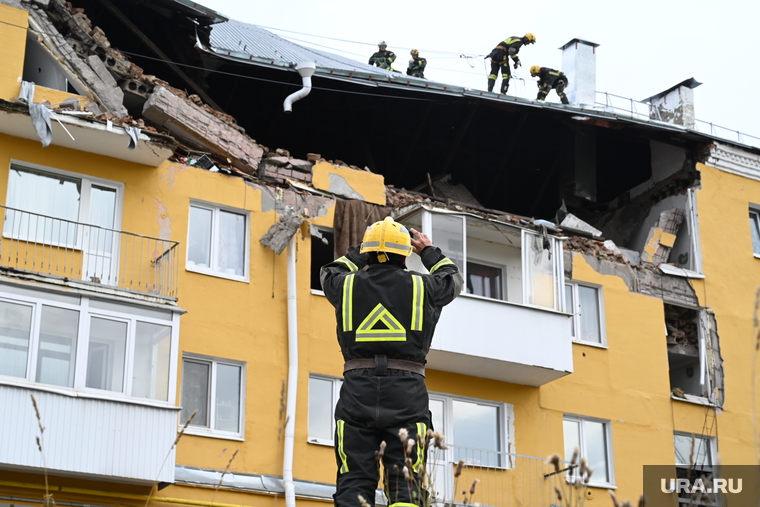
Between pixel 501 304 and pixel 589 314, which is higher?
pixel 589 314

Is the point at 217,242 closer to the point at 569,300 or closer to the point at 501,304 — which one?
the point at 501,304

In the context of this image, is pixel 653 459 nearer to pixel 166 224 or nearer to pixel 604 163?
pixel 604 163

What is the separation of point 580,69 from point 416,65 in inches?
154

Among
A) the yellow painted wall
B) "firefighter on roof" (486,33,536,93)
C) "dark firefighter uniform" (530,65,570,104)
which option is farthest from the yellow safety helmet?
"dark firefighter uniform" (530,65,570,104)

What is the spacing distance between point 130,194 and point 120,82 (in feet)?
7.69

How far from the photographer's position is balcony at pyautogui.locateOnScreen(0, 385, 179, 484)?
14.1m

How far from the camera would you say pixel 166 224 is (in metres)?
17.4

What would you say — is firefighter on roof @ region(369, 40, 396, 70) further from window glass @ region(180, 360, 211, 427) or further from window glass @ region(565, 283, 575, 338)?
window glass @ region(180, 360, 211, 427)

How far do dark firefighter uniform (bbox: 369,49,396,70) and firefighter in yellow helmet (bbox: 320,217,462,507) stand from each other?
19.7m

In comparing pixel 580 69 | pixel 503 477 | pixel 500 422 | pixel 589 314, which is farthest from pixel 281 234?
pixel 580 69

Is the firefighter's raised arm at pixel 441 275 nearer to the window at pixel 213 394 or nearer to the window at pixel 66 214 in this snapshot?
the window at pixel 66 214

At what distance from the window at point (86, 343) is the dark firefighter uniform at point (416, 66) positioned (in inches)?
468

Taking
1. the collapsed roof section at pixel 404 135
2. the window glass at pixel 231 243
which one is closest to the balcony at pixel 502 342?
the collapsed roof section at pixel 404 135

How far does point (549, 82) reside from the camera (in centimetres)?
2498
